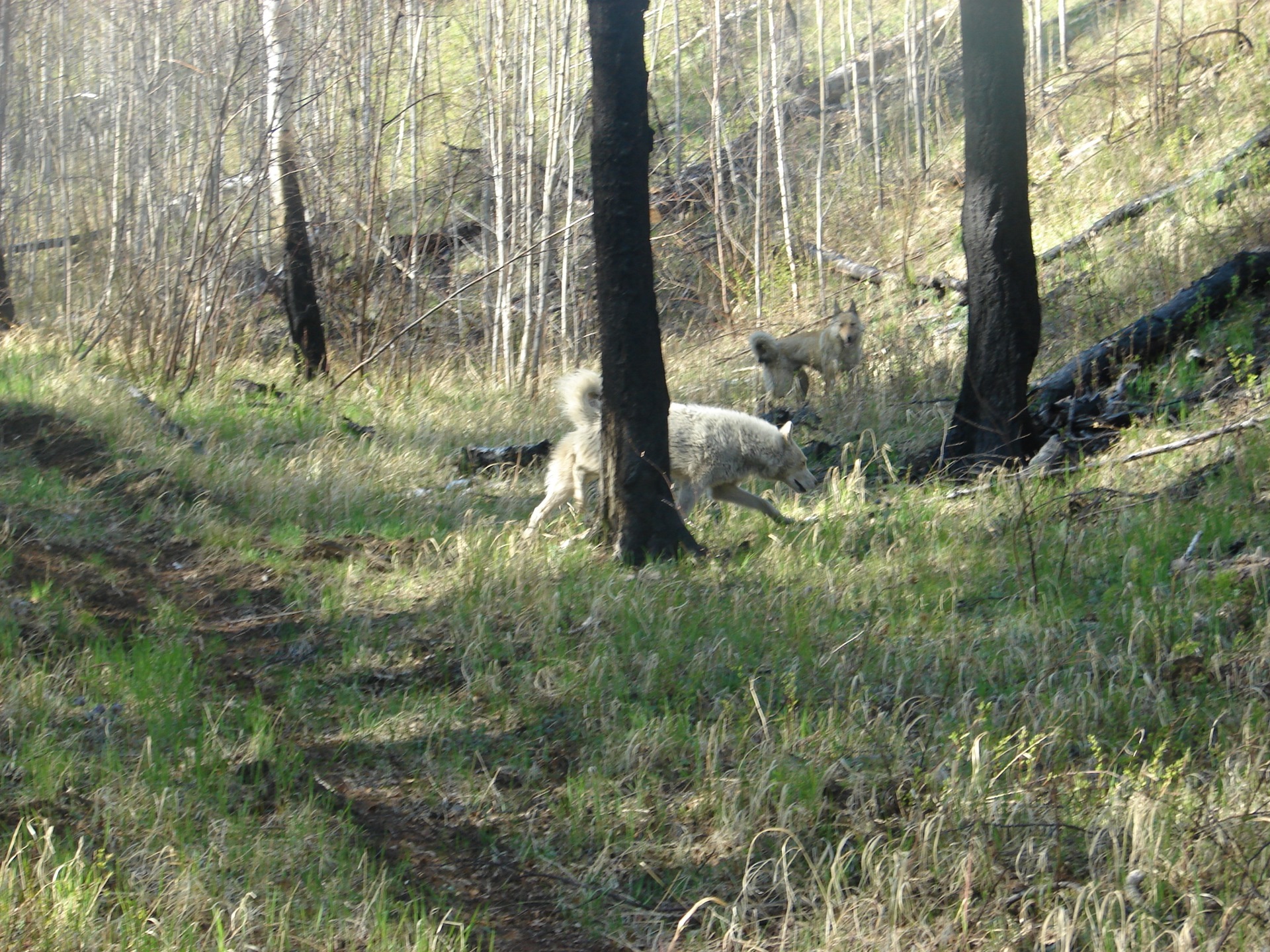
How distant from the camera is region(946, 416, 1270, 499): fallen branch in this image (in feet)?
22.3

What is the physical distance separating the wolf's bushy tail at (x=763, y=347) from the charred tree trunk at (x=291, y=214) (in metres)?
4.73

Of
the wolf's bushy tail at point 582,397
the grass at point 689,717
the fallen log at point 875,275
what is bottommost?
the grass at point 689,717

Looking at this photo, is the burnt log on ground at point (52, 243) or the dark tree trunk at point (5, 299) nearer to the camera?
the burnt log on ground at point (52, 243)

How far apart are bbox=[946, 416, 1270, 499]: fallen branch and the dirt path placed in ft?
13.1

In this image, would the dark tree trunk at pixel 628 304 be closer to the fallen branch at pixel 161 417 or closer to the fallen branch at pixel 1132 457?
the fallen branch at pixel 1132 457

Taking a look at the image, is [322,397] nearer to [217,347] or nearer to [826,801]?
[217,347]

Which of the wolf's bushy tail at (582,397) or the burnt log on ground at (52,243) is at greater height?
the burnt log on ground at (52,243)

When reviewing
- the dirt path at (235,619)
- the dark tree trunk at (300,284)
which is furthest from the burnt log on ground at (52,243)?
the dirt path at (235,619)

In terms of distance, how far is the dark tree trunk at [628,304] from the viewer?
6.21 meters

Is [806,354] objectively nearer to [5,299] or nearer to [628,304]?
[628,304]

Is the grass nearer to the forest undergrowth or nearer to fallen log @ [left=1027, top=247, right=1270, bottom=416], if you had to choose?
the forest undergrowth

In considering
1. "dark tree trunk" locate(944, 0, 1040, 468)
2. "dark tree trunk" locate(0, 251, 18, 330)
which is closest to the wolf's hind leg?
"dark tree trunk" locate(944, 0, 1040, 468)

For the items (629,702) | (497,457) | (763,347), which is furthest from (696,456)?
(763,347)

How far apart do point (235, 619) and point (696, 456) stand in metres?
3.26
